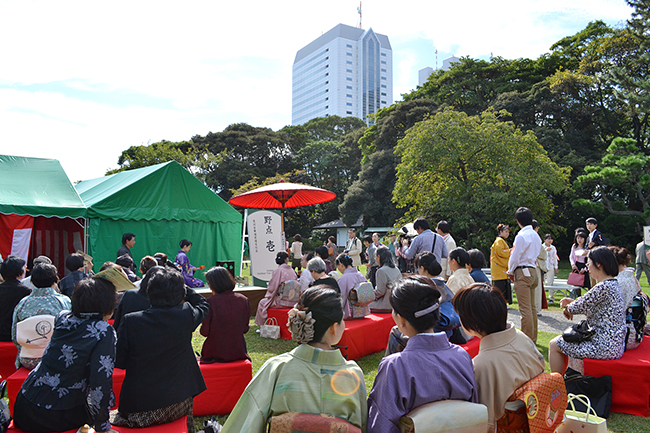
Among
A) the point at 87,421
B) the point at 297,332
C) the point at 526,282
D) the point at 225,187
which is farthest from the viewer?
the point at 225,187

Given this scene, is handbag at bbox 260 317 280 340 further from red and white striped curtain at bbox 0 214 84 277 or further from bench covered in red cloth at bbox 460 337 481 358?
red and white striped curtain at bbox 0 214 84 277

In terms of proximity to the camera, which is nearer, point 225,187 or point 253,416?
point 253,416

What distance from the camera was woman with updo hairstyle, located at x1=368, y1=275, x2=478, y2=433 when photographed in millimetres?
1713

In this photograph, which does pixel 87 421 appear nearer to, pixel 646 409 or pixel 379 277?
pixel 379 277

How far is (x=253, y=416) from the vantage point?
1609 millimetres

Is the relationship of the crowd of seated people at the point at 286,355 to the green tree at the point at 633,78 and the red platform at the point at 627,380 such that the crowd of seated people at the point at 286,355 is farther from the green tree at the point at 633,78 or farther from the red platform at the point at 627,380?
the green tree at the point at 633,78

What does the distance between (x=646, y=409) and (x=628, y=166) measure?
15376 mm

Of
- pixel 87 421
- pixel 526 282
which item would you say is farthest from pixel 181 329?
pixel 526 282

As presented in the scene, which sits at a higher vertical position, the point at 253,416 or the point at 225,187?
the point at 225,187

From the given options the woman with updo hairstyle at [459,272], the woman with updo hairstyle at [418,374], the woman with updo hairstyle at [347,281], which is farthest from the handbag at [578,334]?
the woman with updo hairstyle at [347,281]

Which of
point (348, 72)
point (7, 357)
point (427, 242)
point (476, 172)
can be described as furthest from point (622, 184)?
point (348, 72)

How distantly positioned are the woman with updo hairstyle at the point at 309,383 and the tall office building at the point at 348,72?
261 ft

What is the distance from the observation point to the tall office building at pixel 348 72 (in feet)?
263

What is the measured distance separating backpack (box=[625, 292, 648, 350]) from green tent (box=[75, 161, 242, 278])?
33.0 feet
